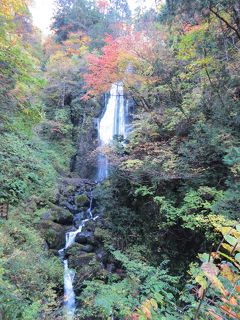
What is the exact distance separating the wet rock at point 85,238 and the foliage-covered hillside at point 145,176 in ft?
1.18

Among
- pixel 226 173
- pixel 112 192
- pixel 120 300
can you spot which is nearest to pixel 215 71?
pixel 226 173

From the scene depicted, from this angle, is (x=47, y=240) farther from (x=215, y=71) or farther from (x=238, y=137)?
(x=215, y=71)

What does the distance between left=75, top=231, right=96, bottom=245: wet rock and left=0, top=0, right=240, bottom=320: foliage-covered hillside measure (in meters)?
0.36

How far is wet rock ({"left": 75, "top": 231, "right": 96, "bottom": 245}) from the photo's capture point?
915 cm

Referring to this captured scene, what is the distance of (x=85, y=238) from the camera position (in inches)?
365

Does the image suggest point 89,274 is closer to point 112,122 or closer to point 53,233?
point 53,233

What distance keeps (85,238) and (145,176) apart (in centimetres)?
308

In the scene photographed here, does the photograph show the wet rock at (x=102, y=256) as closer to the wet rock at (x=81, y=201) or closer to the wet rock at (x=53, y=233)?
the wet rock at (x=53, y=233)

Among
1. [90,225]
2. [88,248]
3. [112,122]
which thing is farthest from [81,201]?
[112,122]

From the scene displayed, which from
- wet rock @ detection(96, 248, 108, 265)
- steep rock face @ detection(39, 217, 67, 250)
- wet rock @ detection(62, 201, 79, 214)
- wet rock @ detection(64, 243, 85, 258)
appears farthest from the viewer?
wet rock @ detection(62, 201, 79, 214)

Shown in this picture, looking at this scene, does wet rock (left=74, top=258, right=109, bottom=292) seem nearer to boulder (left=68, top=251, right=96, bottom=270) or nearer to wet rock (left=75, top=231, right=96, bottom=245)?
boulder (left=68, top=251, right=96, bottom=270)

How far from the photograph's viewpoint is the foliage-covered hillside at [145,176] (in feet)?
18.1

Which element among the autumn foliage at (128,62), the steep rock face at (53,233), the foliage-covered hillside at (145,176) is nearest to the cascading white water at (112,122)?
the foliage-covered hillside at (145,176)

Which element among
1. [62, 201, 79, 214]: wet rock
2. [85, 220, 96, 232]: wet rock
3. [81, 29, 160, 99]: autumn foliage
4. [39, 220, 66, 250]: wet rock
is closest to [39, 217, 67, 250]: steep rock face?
[39, 220, 66, 250]: wet rock
